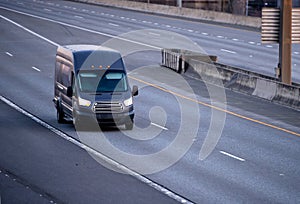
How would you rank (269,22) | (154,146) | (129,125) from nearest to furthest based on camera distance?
(154,146) → (129,125) → (269,22)

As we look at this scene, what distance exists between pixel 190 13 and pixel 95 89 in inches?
2057

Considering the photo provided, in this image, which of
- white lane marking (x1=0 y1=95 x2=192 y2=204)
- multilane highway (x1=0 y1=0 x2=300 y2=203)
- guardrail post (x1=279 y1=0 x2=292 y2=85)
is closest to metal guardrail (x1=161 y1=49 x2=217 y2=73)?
multilane highway (x1=0 y1=0 x2=300 y2=203)

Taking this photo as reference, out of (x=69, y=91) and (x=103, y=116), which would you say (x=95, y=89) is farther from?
(x=103, y=116)

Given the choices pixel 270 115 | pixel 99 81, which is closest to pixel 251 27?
pixel 270 115

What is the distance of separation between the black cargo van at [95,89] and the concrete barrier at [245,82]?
27.8ft

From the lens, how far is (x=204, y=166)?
2219 centimetres

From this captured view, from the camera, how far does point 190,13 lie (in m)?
78.6

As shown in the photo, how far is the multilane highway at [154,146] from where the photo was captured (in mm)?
19281

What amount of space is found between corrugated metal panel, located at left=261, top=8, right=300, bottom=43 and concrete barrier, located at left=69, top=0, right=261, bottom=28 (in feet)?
109

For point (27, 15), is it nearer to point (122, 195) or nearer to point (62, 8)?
point (62, 8)

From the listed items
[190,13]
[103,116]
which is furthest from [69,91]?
[190,13]

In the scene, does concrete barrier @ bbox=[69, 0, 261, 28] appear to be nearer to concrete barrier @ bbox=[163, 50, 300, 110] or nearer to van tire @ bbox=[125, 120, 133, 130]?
concrete barrier @ bbox=[163, 50, 300, 110]

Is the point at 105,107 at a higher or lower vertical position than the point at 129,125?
higher

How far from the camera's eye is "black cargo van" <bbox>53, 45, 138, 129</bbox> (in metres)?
26.8
